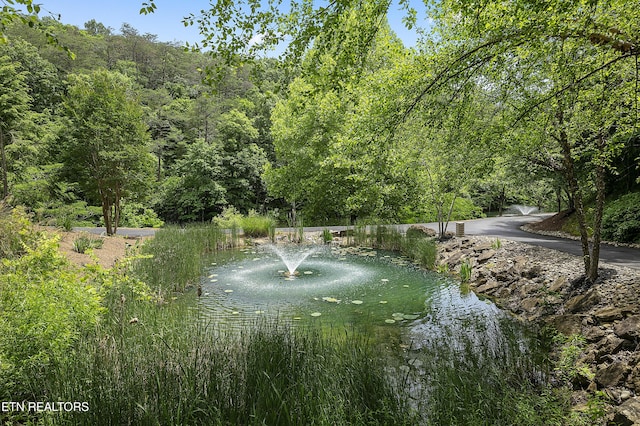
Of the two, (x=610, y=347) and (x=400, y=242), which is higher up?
(x=400, y=242)

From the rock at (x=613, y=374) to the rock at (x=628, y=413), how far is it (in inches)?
19.5

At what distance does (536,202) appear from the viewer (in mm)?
29094

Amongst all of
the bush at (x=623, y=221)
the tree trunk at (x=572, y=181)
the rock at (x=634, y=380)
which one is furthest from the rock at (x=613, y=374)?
the bush at (x=623, y=221)

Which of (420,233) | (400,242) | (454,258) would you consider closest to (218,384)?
(454,258)

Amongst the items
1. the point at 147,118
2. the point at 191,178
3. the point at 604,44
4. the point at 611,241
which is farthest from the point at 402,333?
the point at 147,118

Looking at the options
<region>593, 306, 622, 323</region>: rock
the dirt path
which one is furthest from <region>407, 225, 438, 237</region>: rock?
the dirt path

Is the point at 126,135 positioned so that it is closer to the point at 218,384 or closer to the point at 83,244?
the point at 83,244

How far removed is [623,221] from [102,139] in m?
15.1

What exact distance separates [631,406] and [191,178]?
2310 cm

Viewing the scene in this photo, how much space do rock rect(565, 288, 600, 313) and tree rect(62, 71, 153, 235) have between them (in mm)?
11450

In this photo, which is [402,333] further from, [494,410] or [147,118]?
[147,118]

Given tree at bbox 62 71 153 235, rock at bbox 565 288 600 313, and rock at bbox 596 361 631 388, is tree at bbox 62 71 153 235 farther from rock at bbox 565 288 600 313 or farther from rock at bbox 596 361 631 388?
rock at bbox 596 361 631 388

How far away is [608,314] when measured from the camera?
14.1 feet

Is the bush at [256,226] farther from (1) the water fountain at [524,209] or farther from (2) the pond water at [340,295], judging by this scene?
(1) the water fountain at [524,209]
